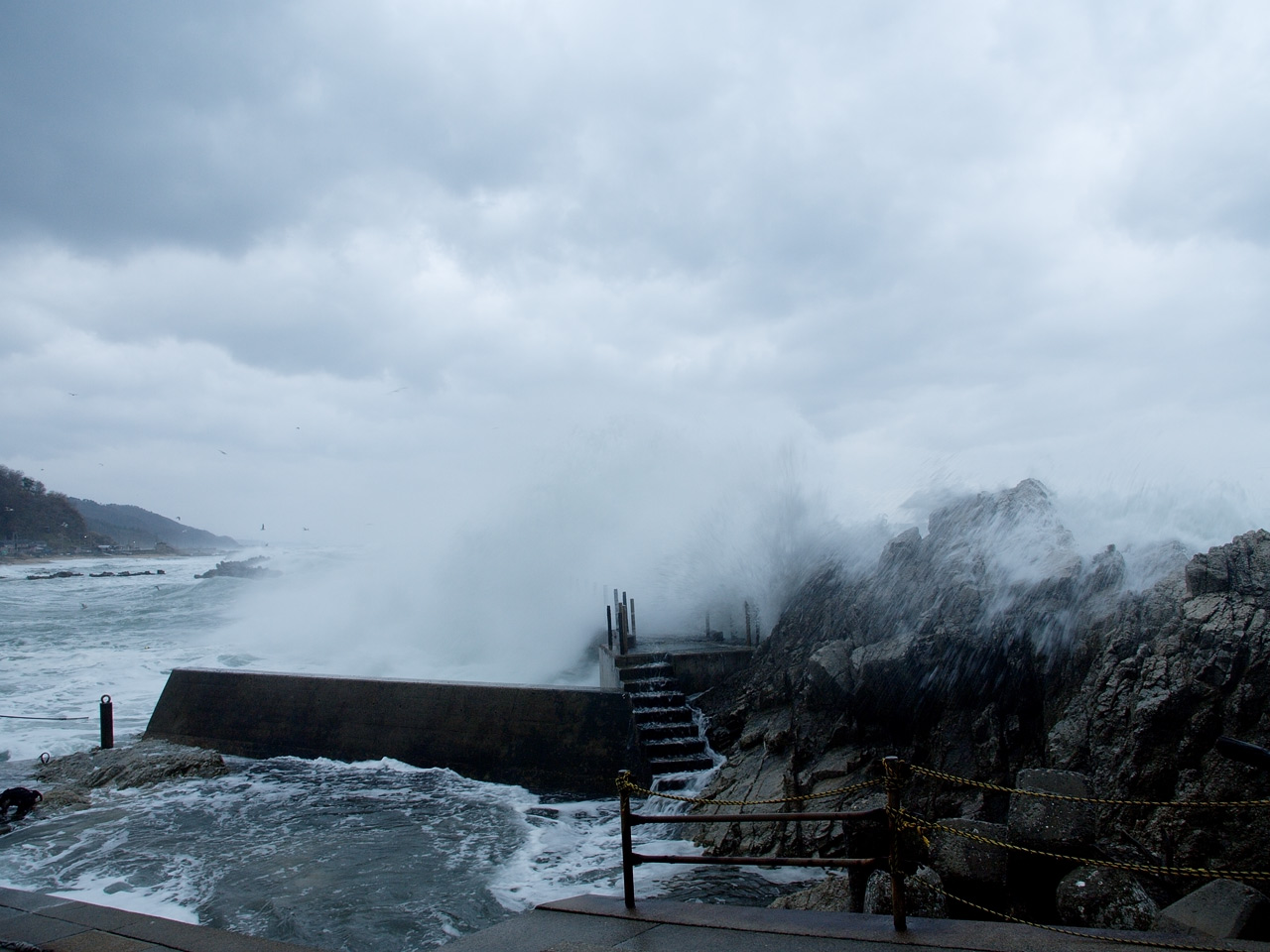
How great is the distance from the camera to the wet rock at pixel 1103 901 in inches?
149

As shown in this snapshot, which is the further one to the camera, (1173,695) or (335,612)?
(335,612)

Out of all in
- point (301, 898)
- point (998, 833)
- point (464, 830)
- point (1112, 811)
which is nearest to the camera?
point (998, 833)

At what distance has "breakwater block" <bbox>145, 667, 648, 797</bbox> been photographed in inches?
380

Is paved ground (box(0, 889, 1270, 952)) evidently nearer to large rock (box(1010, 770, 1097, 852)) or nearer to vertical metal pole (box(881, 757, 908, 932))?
vertical metal pole (box(881, 757, 908, 932))

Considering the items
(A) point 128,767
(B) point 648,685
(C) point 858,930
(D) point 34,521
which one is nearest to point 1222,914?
(C) point 858,930

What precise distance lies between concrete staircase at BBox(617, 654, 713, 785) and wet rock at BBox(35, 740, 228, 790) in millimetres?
5670

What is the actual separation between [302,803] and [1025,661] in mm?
7911

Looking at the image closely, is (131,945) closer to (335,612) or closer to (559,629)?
(559,629)

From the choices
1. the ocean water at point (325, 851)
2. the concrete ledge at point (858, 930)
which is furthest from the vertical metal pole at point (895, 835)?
the ocean water at point (325, 851)

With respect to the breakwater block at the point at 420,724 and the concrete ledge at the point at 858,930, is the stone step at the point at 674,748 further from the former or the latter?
the concrete ledge at the point at 858,930

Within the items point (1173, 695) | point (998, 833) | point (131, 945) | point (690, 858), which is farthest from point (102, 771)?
point (1173, 695)

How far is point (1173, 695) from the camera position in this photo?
5480mm

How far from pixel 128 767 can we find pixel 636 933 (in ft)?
30.5

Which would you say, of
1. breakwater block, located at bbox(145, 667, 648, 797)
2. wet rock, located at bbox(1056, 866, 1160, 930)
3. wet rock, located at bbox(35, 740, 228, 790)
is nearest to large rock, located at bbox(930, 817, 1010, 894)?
wet rock, located at bbox(1056, 866, 1160, 930)
